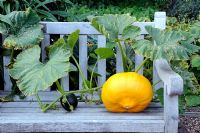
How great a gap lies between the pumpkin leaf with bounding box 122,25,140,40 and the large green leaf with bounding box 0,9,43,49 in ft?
1.91

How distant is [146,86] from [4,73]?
110 centimetres

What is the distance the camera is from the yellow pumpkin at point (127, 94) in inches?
124

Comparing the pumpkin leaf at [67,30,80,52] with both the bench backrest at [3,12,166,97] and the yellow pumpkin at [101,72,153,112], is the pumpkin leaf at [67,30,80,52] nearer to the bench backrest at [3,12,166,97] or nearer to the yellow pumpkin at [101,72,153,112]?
the bench backrest at [3,12,166,97]

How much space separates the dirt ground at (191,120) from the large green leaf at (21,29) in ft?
5.17

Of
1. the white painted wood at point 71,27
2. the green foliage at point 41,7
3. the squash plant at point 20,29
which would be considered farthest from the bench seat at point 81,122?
the green foliage at point 41,7

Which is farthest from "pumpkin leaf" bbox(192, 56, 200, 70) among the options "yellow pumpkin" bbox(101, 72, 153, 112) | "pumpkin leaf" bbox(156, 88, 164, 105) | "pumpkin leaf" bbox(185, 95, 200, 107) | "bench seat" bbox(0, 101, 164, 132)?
"bench seat" bbox(0, 101, 164, 132)

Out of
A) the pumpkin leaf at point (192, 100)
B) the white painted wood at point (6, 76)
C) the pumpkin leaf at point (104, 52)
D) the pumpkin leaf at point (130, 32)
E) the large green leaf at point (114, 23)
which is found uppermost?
the large green leaf at point (114, 23)

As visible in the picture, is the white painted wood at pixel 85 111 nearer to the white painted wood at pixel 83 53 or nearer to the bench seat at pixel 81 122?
the bench seat at pixel 81 122

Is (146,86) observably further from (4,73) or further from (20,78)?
(4,73)

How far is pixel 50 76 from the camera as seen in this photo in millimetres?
3059

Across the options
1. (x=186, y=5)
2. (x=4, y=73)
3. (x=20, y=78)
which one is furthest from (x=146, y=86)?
(x=186, y=5)

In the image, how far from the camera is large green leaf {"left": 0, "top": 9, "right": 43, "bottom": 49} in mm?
3322

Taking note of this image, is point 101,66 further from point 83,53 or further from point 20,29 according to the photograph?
point 20,29

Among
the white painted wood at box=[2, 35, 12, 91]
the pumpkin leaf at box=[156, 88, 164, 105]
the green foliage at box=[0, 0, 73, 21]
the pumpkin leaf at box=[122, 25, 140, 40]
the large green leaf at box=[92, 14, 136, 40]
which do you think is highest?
the green foliage at box=[0, 0, 73, 21]
